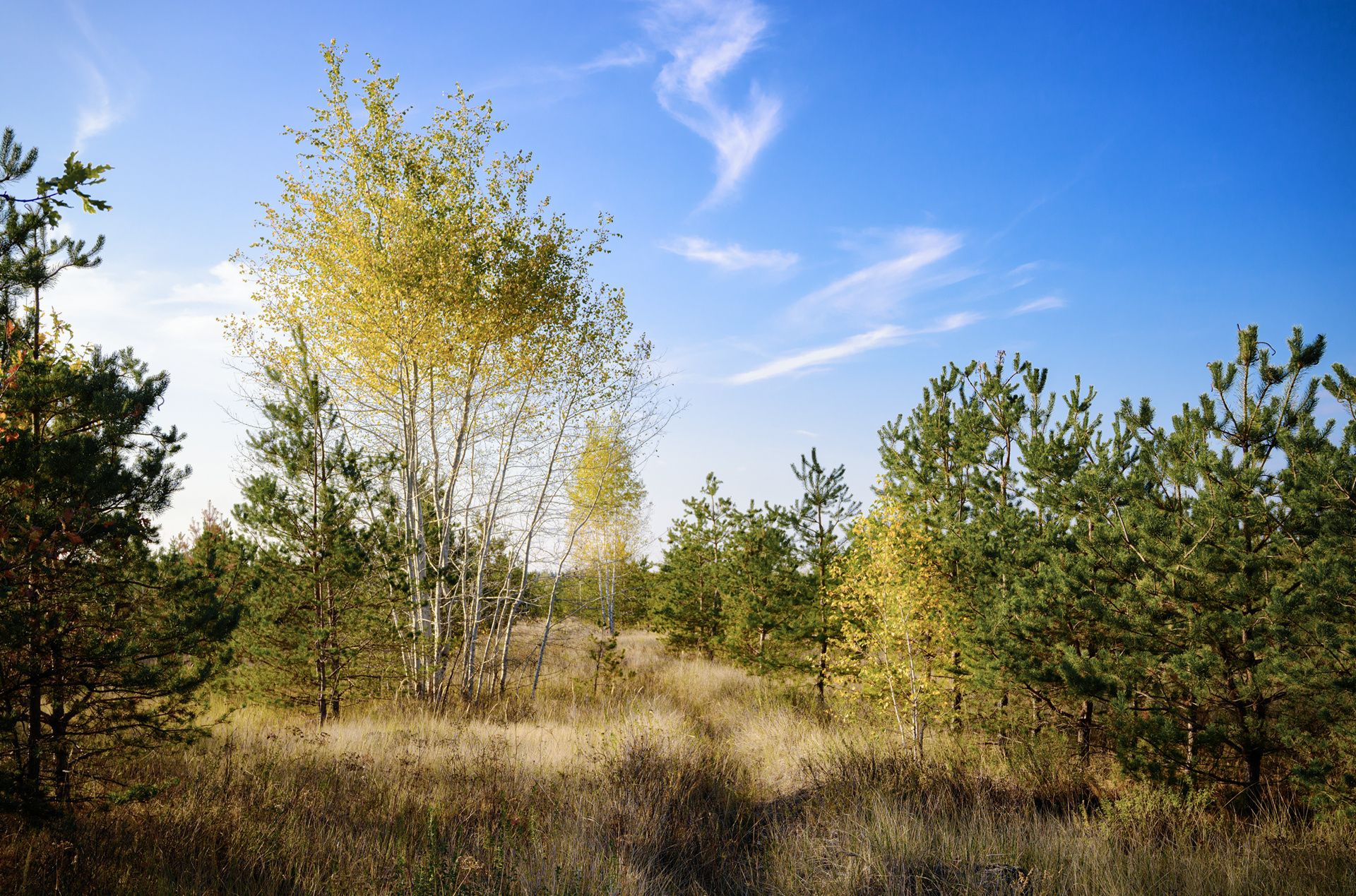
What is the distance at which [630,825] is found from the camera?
223 inches

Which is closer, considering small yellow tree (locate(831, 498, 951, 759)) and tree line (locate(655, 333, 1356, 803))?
tree line (locate(655, 333, 1356, 803))

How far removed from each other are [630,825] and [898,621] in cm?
476

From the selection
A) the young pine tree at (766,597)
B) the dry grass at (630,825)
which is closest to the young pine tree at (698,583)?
the young pine tree at (766,597)

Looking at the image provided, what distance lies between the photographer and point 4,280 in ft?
14.5

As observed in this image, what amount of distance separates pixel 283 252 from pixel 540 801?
887cm

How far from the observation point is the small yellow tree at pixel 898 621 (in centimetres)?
890

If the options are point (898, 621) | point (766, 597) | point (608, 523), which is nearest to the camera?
Result: point (898, 621)

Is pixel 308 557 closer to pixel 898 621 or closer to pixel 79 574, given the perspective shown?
pixel 79 574

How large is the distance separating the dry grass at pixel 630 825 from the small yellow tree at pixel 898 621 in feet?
2.95

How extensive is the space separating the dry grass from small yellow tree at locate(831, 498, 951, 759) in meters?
0.90

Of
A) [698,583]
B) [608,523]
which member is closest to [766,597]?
[698,583]

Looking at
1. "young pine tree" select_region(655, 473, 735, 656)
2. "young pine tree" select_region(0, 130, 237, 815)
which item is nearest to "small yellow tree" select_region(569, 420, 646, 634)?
"young pine tree" select_region(655, 473, 735, 656)

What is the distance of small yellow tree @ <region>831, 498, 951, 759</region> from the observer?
8898mm

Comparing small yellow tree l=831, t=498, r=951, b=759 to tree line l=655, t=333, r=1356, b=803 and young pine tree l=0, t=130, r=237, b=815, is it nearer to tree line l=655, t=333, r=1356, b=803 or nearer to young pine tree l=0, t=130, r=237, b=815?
tree line l=655, t=333, r=1356, b=803
